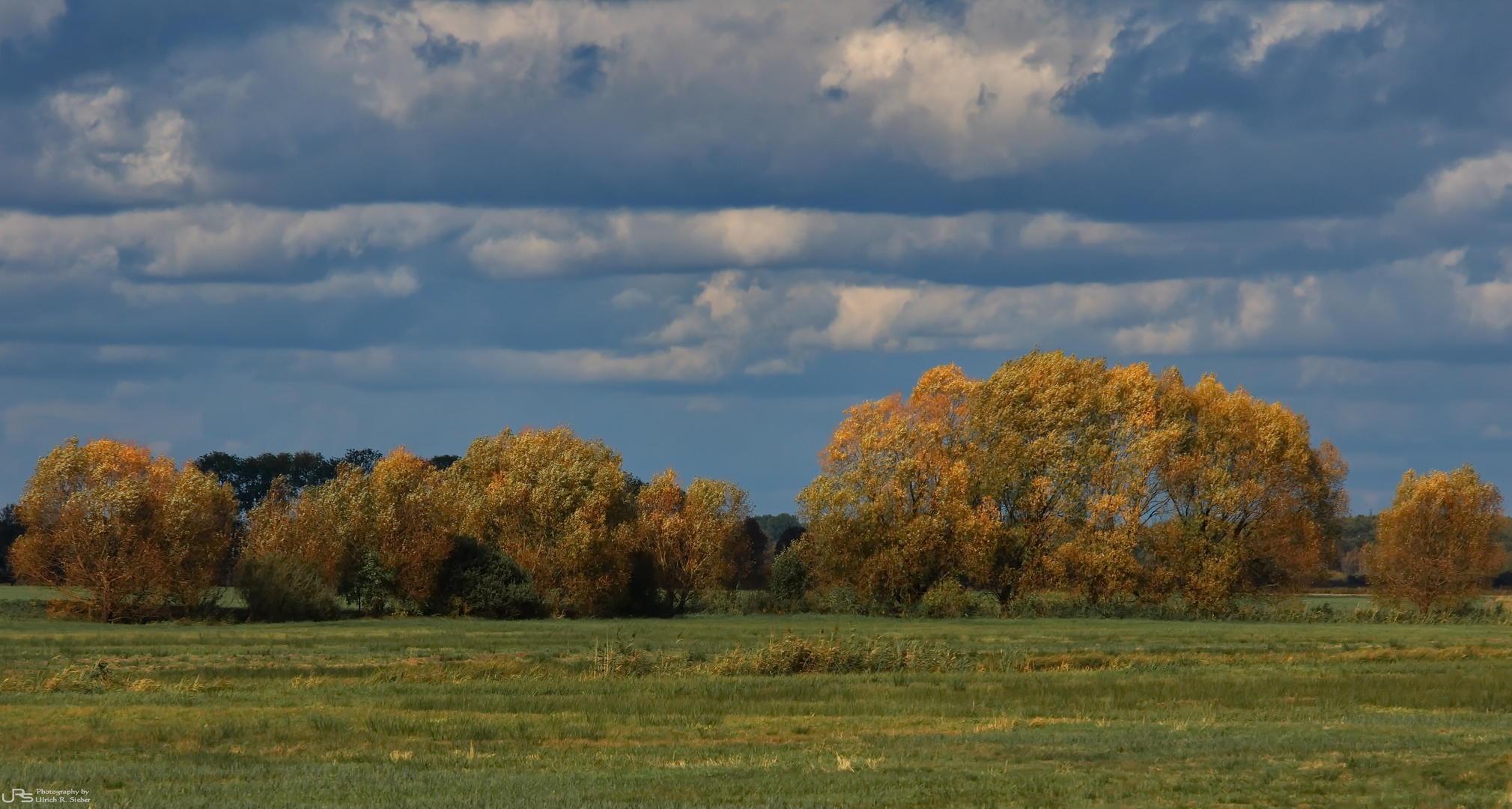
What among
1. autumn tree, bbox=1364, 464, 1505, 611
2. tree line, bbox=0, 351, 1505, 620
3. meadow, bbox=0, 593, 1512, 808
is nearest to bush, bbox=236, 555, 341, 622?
tree line, bbox=0, 351, 1505, 620

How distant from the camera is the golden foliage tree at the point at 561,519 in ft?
302

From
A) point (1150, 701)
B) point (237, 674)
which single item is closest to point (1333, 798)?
point (1150, 701)

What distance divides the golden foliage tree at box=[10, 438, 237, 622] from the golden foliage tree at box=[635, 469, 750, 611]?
31.4 m

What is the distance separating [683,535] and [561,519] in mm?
13627

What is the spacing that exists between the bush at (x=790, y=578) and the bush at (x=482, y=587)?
18.8 metres

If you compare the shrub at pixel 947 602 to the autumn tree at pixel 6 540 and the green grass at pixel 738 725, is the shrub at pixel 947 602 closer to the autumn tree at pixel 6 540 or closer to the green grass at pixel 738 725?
the green grass at pixel 738 725

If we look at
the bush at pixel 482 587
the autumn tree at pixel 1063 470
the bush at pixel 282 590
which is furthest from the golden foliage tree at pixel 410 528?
the autumn tree at pixel 1063 470

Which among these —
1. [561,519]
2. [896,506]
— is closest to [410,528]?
[561,519]

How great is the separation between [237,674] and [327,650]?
10081 millimetres

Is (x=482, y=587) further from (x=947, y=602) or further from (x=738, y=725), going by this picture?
(x=738, y=725)

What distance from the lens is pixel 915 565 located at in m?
90.2

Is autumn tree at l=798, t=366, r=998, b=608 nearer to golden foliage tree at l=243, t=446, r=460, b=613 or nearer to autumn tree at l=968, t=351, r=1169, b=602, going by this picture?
autumn tree at l=968, t=351, r=1169, b=602

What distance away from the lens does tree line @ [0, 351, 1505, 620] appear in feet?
288

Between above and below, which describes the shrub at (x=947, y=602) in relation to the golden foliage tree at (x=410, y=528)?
below
